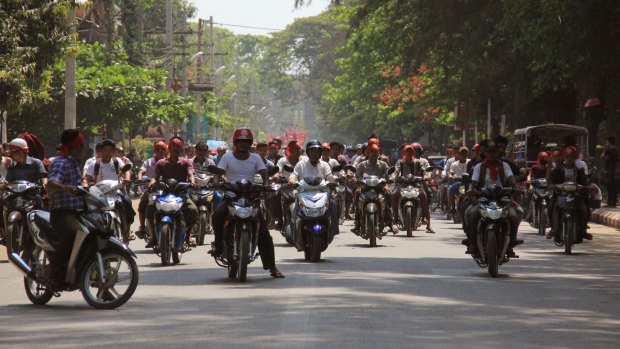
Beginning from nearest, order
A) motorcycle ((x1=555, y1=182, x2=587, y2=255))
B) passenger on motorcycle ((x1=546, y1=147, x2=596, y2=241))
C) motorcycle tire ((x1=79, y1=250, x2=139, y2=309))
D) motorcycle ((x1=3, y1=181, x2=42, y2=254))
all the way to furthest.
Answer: motorcycle tire ((x1=79, y1=250, x2=139, y2=309)), motorcycle ((x1=3, y1=181, x2=42, y2=254)), motorcycle ((x1=555, y1=182, x2=587, y2=255)), passenger on motorcycle ((x1=546, y1=147, x2=596, y2=241))

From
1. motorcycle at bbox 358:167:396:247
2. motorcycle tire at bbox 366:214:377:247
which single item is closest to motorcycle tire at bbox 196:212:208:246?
motorcycle at bbox 358:167:396:247

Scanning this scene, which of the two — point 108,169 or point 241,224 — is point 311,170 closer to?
point 108,169

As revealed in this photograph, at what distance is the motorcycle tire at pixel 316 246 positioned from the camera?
1775cm

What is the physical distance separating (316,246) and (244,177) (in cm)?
262

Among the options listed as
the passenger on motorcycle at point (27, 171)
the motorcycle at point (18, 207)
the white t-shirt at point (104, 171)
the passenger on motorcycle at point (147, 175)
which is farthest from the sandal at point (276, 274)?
the white t-shirt at point (104, 171)

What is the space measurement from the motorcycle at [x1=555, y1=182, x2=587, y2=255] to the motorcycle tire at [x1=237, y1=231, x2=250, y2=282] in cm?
671

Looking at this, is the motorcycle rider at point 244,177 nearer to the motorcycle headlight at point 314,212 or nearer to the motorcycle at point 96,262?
the motorcycle headlight at point 314,212

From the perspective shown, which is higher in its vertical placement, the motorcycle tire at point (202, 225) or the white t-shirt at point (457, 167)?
the white t-shirt at point (457, 167)

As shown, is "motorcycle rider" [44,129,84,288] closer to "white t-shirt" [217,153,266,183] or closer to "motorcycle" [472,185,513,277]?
"white t-shirt" [217,153,266,183]

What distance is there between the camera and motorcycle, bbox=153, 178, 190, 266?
56.6 ft

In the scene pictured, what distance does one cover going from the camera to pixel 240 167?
15.5 metres

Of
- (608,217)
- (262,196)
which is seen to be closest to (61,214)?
(262,196)

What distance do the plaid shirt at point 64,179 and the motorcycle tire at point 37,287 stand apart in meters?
0.57

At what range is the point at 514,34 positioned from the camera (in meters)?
37.0
